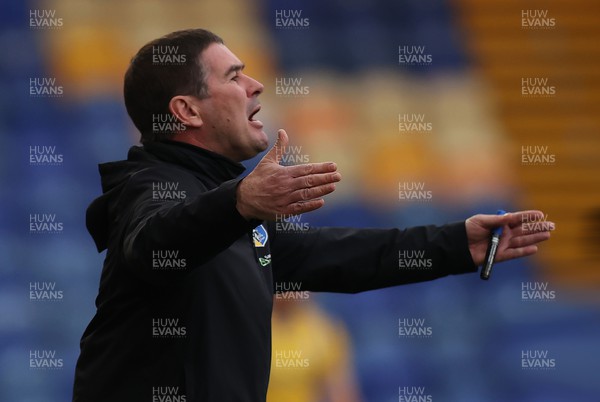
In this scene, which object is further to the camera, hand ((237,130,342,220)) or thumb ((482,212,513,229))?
thumb ((482,212,513,229))

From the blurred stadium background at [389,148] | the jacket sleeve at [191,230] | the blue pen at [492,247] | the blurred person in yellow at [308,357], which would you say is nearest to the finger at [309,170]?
the jacket sleeve at [191,230]

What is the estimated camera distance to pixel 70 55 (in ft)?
13.9

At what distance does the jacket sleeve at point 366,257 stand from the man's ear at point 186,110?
394mm

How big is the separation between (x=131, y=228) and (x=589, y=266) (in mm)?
2938

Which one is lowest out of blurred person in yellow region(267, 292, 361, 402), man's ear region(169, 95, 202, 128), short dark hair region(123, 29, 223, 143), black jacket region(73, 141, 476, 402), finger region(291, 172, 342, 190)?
blurred person in yellow region(267, 292, 361, 402)

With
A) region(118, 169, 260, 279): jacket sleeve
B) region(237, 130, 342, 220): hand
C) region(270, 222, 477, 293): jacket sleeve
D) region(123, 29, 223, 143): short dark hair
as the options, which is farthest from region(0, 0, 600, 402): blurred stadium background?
region(237, 130, 342, 220): hand

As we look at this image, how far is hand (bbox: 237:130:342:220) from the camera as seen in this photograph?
5.67ft

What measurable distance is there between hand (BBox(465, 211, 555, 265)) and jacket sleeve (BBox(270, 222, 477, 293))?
29 mm

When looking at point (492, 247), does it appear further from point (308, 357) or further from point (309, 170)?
point (308, 357)

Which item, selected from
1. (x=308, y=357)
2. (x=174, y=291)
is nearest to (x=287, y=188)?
(x=174, y=291)

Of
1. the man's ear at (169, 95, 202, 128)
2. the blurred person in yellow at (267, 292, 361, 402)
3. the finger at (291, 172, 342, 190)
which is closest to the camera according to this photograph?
the finger at (291, 172, 342, 190)

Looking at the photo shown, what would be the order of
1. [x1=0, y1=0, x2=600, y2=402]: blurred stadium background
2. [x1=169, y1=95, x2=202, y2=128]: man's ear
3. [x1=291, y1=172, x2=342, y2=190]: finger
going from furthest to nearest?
1. [x1=0, y1=0, x2=600, y2=402]: blurred stadium background
2. [x1=169, y1=95, x2=202, y2=128]: man's ear
3. [x1=291, y1=172, x2=342, y2=190]: finger

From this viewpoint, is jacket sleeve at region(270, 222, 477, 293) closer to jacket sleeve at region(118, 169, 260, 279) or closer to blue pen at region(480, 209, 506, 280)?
blue pen at region(480, 209, 506, 280)

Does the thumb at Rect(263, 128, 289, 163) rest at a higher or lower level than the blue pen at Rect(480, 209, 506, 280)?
higher
